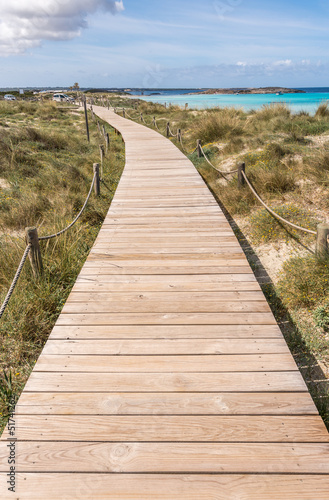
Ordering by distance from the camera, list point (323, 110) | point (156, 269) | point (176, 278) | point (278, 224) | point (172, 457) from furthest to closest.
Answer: point (323, 110) < point (278, 224) < point (156, 269) < point (176, 278) < point (172, 457)

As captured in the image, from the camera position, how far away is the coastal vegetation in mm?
3098

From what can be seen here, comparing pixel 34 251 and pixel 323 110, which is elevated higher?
pixel 323 110

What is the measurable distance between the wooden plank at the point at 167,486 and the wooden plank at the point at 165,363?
0.70 m

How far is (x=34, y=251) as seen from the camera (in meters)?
3.50

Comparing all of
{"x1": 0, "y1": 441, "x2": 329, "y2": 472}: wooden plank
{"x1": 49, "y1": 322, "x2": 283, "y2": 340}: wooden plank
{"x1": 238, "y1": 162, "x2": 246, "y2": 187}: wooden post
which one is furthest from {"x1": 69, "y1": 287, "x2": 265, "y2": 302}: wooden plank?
{"x1": 238, "y1": 162, "x2": 246, "y2": 187}: wooden post

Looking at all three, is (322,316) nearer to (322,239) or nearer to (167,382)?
(322,239)

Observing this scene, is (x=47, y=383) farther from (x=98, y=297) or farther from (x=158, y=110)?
(x=158, y=110)

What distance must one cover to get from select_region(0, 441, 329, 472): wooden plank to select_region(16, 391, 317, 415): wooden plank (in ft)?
0.65

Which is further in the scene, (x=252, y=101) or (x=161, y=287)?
(x=252, y=101)

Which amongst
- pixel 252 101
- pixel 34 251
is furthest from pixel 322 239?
pixel 252 101

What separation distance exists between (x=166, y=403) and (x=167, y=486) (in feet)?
1.53

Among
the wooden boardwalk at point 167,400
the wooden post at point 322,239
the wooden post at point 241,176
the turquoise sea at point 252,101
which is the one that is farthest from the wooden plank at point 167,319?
the turquoise sea at point 252,101

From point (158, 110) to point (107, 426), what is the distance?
94.3 feet

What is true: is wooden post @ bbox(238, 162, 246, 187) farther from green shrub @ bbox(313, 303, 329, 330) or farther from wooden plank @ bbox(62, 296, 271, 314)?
wooden plank @ bbox(62, 296, 271, 314)
